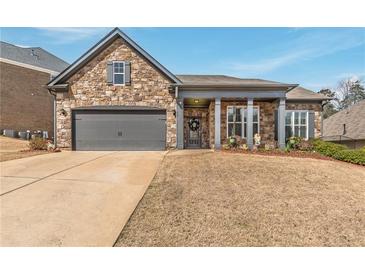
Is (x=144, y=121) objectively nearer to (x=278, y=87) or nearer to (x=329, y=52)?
(x=278, y=87)

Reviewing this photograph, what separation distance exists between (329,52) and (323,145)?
524cm

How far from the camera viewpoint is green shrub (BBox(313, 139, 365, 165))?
1090 cm

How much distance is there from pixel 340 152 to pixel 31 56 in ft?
79.9

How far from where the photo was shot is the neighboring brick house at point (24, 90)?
59.4 ft

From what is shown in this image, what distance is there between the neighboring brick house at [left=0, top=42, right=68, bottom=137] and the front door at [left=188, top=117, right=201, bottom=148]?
38.0ft

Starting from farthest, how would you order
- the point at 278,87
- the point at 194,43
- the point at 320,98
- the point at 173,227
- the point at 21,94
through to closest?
the point at 21,94 < the point at 320,98 < the point at 278,87 < the point at 194,43 < the point at 173,227

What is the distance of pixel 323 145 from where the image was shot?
42.5 feet

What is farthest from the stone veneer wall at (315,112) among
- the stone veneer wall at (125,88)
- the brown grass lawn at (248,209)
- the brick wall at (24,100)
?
the brick wall at (24,100)

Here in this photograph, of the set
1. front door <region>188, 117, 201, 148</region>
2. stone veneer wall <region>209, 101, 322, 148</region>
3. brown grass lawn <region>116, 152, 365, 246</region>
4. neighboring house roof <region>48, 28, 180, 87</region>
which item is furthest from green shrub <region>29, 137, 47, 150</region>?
stone veneer wall <region>209, 101, 322, 148</region>

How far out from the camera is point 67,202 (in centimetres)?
510

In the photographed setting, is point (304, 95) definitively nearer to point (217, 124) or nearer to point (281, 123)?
point (281, 123)

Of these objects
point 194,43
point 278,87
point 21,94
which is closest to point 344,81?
point 278,87

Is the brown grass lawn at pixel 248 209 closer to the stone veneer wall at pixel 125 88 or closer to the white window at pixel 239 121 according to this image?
the stone veneer wall at pixel 125 88

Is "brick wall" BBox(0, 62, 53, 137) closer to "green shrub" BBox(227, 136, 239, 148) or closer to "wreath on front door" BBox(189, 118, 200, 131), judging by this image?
"wreath on front door" BBox(189, 118, 200, 131)
